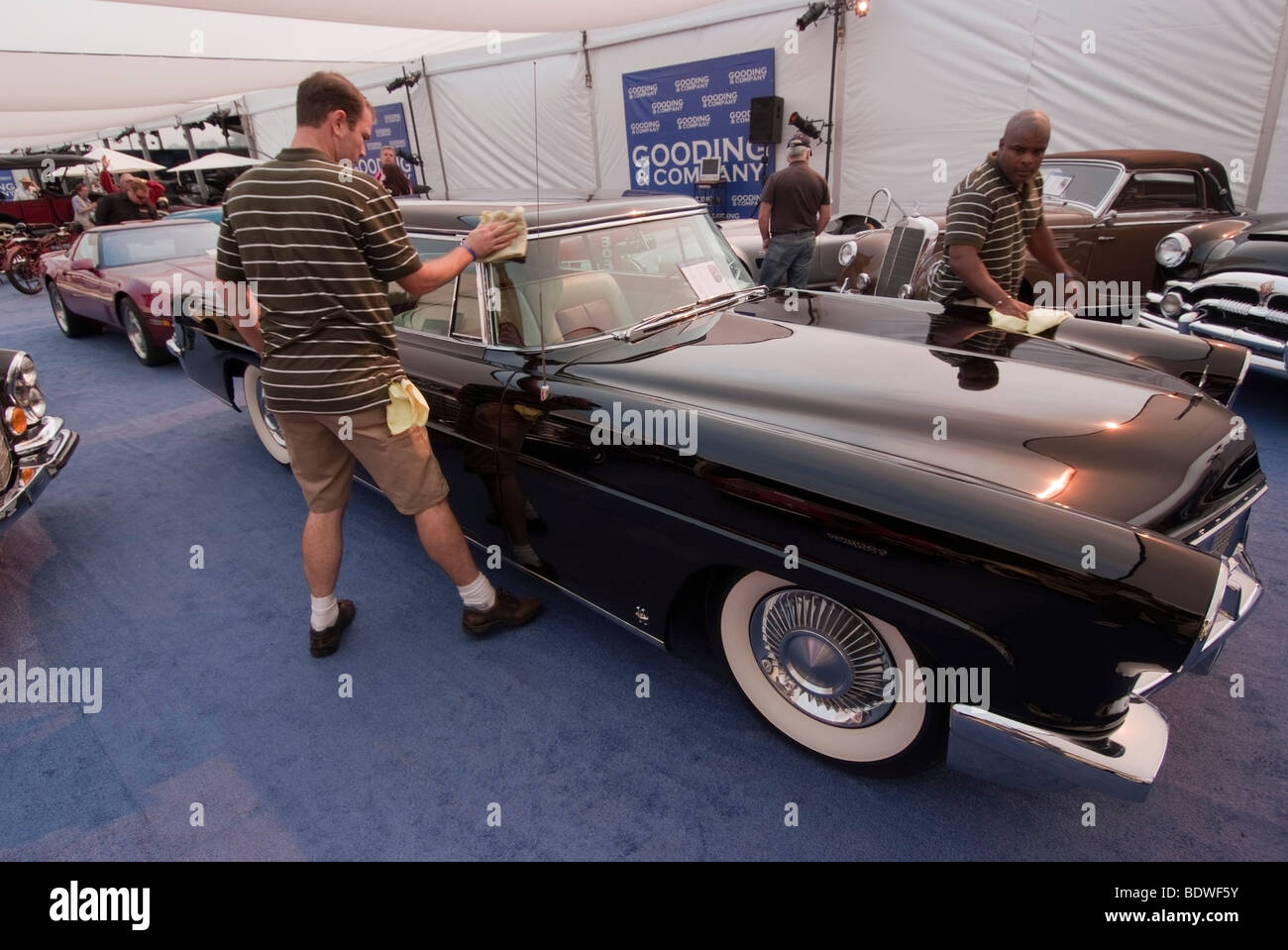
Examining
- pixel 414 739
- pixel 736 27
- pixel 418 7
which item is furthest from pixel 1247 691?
pixel 736 27

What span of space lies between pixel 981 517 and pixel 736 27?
11319 mm

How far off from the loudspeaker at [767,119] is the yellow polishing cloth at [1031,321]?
844 centimetres

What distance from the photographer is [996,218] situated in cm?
316

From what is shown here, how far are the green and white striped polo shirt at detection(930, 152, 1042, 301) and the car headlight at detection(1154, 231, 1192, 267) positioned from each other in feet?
8.37

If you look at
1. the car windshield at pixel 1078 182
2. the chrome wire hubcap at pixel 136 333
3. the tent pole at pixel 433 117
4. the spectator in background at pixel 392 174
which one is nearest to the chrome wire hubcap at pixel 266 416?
the chrome wire hubcap at pixel 136 333

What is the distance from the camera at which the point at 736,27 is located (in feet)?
34.6

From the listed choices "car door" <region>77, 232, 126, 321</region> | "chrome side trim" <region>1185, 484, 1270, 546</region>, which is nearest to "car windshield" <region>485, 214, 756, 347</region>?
"chrome side trim" <region>1185, 484, 1270, 546</region>

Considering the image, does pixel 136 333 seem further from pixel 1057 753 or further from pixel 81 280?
pixel 1057 753

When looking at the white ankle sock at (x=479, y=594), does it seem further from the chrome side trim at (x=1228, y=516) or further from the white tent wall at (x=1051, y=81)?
the white tent wall at (x=1051, y=81)

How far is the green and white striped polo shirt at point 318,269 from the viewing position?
2184 mm

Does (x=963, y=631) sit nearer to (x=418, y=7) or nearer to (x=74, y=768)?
(x=74, y=768)

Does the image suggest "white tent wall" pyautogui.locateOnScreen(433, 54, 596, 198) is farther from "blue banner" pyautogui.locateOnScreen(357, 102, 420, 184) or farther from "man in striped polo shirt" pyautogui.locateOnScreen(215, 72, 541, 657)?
"man in striped polo shirt" pyautogui.locateOnScreen(215, 72, 541, 657)

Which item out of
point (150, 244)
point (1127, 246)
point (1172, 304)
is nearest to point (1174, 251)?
point (1172, 304)

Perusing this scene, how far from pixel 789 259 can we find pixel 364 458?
497 centimetres
